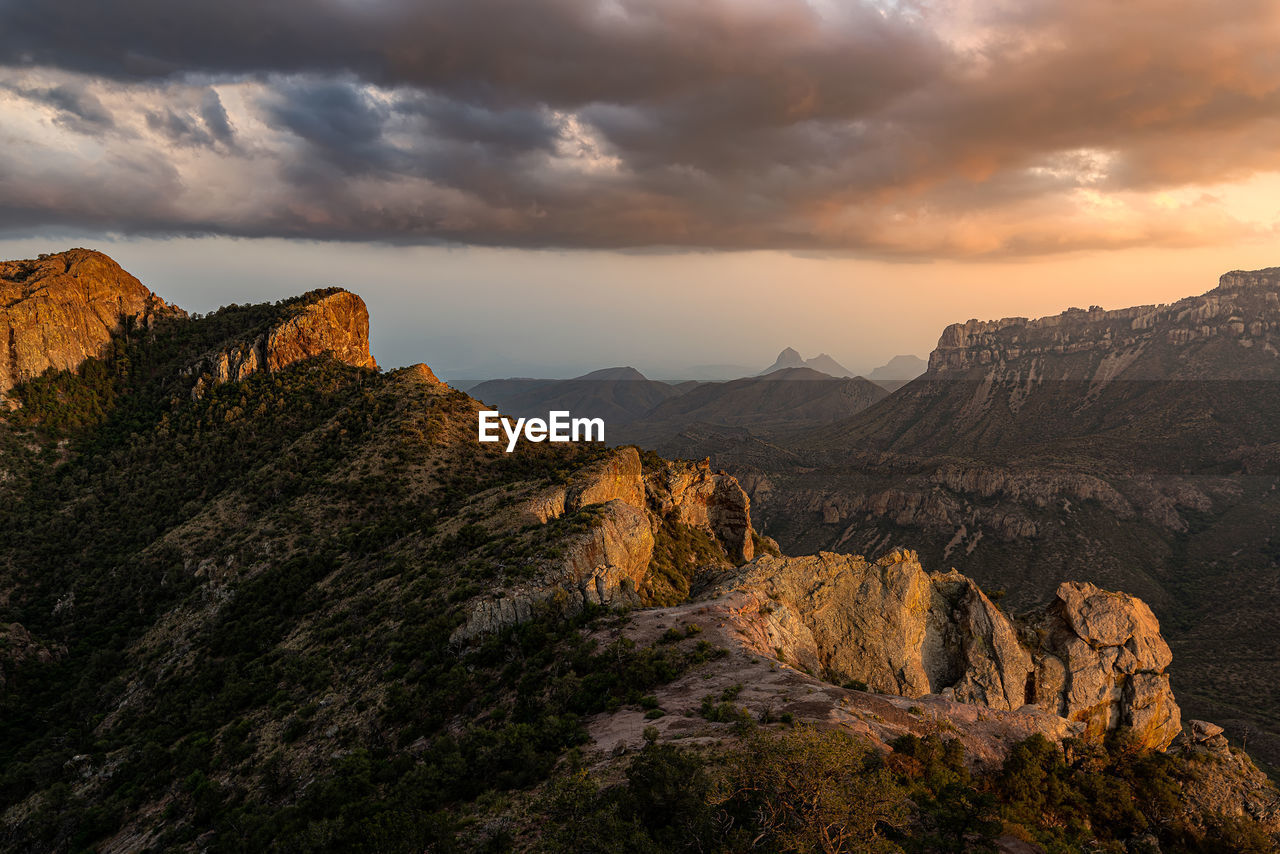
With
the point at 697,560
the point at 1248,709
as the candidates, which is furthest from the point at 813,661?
the point at 1248,709

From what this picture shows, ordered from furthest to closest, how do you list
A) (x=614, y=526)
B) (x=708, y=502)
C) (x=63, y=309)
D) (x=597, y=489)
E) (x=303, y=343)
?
(x=303, y=343) < (x=63, y=309) < (x=708, y=502) < (x=597, y=489) < (x=614, y=526)

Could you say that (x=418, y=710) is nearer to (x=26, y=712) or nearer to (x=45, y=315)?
(x=26, y=712)

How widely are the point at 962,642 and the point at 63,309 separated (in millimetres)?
142765

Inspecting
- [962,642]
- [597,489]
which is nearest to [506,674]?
[597,489]

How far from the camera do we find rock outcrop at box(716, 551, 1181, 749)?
136ft

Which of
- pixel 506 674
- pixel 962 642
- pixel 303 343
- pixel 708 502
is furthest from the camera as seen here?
pixel 303 343

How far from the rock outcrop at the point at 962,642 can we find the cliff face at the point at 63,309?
4660 inches

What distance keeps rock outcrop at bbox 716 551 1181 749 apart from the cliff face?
11835 centimetres

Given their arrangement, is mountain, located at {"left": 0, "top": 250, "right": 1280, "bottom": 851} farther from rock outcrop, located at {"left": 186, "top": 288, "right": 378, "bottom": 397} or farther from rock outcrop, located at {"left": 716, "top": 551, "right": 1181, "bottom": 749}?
rock outcrop, located at {"left": 186, "top": 288, "right": 378, "bottom": 397}

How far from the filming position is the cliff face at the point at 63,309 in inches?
3762

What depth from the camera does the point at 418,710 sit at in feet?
120

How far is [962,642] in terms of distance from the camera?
4425 cm

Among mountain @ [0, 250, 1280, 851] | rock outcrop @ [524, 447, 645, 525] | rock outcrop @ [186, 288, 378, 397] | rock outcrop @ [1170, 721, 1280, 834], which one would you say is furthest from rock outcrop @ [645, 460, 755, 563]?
rock outcrop @ [186, 288, 378, 397]

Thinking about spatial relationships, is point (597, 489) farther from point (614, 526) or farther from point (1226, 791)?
point (1226, 791)
